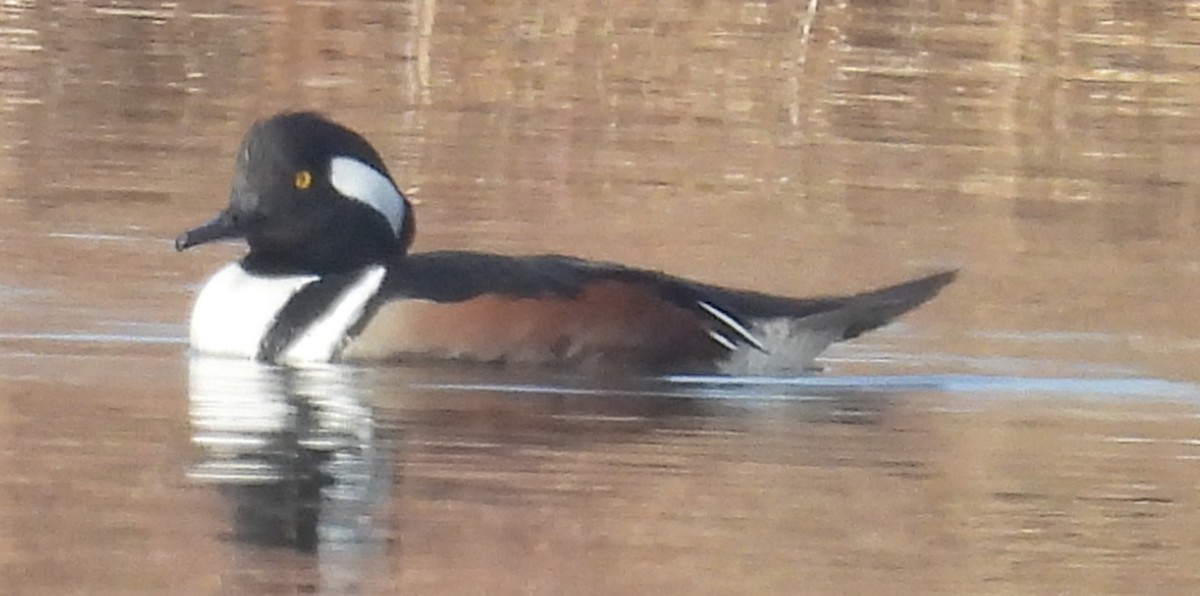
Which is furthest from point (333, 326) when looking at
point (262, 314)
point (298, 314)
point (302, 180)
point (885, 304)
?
point (885, 304)

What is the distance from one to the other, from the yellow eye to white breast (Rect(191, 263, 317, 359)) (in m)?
0.25

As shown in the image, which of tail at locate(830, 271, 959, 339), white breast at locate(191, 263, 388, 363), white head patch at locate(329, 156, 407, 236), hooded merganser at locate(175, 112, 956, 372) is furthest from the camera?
white head patch at locate(329, 156, 407, 236)

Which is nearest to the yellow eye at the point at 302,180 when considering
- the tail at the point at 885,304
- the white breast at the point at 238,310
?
the white breast at the point at 238,310

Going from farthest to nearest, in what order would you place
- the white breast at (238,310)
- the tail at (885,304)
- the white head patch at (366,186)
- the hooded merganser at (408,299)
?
the white head patch at (366,186) < the tail at (885,304) < the white breast at (238,310) < the hooded merganser at (408,299)

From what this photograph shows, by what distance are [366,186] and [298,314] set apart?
0.48m

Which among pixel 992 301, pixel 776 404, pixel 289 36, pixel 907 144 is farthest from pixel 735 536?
pixel 289 36

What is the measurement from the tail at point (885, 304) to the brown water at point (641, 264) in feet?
0.48

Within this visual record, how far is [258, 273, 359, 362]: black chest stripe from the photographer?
8.31 metres

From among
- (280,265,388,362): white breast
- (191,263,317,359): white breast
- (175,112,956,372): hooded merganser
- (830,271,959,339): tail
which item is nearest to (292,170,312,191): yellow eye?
(175,112,956,372): hooded merganser

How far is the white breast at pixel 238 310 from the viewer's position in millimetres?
8367

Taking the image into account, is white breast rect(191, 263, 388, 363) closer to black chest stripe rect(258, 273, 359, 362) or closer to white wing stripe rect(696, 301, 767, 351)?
black chest stripe rect(258, 273, 359, 362)

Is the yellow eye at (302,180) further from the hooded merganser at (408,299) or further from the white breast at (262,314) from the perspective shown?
the white breast at (262,314)

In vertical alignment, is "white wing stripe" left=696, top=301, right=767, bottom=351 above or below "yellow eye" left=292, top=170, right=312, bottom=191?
below

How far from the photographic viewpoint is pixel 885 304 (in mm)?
8531
